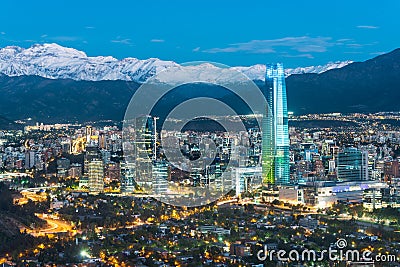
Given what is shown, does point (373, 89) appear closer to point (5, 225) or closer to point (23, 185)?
point (23, 185)

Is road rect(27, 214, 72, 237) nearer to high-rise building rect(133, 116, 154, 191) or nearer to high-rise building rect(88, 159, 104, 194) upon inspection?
high-rise building rect(133, 116, 154, 191)

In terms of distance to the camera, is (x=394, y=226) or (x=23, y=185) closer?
(x=394, y=226)

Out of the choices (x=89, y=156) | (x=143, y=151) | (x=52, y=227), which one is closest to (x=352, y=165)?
(x=143, y=151)

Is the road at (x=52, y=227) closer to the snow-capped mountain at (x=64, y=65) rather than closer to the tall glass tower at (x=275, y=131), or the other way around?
the tall glass tower at (x=275, y=131)

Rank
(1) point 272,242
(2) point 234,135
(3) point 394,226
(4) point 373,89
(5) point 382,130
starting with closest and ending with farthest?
1. (1) point 272,242
2. (3) point 394,226
3. (2) point 234,135
4. (5) point 382,130
5. (4) point 373,89

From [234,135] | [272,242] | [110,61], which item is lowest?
[272,242]

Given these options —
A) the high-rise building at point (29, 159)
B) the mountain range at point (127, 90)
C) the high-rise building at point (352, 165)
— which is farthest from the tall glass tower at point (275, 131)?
Answer: the mountain range at point (127, 90)

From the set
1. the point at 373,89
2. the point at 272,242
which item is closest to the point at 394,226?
the point at 272,242
